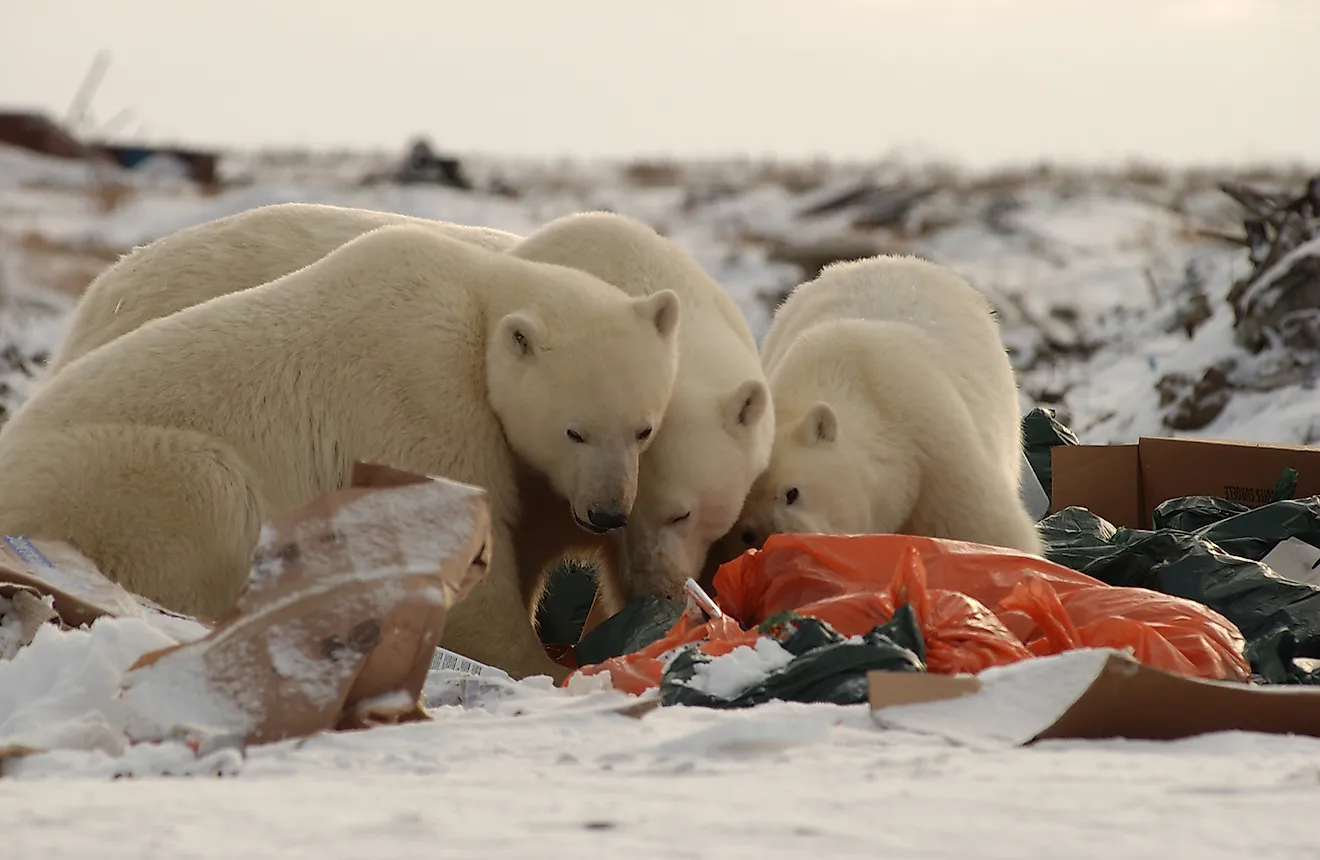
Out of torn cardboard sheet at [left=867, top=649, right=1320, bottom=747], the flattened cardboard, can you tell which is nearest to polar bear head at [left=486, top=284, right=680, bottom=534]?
the flattened cardboard

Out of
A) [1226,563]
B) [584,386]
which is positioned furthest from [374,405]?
[1226,563]

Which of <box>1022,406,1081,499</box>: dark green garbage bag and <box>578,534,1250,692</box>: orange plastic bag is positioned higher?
<box>578,534,1250,692</box>: orange plastic bag

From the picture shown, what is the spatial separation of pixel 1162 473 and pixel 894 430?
1304 mm

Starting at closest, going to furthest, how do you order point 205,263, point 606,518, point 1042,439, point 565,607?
point 606,518, point 205,263, point 565,607, point 1042,439

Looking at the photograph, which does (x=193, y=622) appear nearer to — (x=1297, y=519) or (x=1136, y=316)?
(x=1297, y=519)

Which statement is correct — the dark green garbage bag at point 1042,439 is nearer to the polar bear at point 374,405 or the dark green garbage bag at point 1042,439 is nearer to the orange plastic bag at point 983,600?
the orange plastic bag at point 983,600

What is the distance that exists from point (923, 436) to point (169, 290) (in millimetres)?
2475

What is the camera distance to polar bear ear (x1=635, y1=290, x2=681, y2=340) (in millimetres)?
4168

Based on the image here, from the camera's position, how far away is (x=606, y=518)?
13.0 ft

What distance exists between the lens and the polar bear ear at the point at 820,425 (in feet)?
15.1

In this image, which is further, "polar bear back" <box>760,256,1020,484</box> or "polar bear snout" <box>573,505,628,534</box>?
"polar bear back" <box>760,256,1020,484</box>

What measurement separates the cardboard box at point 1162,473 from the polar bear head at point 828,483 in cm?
112

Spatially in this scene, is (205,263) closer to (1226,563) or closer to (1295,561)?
(1226,563)

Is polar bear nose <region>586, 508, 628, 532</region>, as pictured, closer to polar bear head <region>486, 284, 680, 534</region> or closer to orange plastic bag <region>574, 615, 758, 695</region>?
polar bear head <region>486, 284, 680, 534</region>
